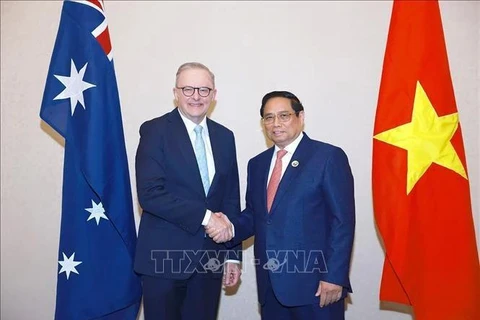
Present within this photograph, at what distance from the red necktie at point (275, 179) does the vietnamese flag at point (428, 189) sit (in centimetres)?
55

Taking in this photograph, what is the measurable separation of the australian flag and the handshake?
1.97ft

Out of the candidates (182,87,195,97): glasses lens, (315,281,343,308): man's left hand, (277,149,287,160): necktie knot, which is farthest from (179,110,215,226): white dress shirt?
(315,281,343,308): man's left hand

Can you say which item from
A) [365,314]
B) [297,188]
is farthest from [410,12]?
[365,314]

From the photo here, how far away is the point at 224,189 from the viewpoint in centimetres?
215

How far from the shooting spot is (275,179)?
82.2 inches

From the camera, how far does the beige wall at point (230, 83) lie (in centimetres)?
293

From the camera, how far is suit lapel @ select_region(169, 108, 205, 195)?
1.99m

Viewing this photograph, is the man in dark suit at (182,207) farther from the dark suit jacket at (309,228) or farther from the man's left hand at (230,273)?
the dark suit jacket at (309,228)

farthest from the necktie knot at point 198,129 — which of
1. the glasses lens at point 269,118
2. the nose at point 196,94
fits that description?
the glasses lens at point 269,118

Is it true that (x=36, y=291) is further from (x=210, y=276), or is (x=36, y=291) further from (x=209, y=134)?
(x=209, y=134)

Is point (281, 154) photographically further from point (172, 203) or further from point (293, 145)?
point (172, 203)

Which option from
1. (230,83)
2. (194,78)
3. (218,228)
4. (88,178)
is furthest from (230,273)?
(230,83)

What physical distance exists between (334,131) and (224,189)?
1192 mm

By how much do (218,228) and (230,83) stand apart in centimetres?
141
